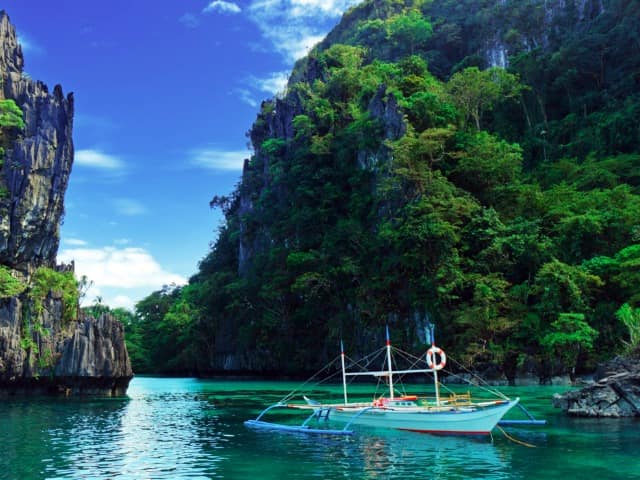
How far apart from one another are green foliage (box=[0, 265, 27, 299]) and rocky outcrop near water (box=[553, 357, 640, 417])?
32.1 m

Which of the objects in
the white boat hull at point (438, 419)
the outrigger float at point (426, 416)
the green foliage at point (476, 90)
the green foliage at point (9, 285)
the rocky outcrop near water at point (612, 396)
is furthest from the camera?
the green foliage at point (476, 90)

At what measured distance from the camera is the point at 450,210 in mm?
44594

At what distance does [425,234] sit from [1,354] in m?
28.9

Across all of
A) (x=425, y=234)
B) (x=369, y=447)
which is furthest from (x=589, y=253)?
(x=369, y=447)

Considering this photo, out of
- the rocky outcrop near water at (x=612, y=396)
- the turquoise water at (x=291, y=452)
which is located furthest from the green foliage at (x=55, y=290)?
the rocky outcrop near water at (x=612, y=396)

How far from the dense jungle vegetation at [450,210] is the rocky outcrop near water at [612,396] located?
3.62 metres

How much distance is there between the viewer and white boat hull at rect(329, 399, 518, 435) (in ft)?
59.1

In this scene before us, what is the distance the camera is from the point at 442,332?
43531 mm

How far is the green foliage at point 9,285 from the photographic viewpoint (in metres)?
36.2

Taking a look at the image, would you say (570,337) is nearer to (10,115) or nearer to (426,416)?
→ (426,416)

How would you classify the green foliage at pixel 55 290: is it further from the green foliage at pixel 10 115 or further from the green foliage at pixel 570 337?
the green foliage at pixel 570 337

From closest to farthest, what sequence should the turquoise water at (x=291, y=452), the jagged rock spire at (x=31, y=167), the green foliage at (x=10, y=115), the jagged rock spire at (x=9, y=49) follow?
the turquoise water at (x=291, y=452)
the jagged rock spire at (x=31, y=167)
the green foliage at (x=10, y=115)
the jagged rock spire at (x=9, y=49)

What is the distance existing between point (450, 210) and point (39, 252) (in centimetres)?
3092

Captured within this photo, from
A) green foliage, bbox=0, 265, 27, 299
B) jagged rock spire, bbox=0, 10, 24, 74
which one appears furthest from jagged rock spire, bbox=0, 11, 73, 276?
green foliage, bbox=0, 265, 27, 299
